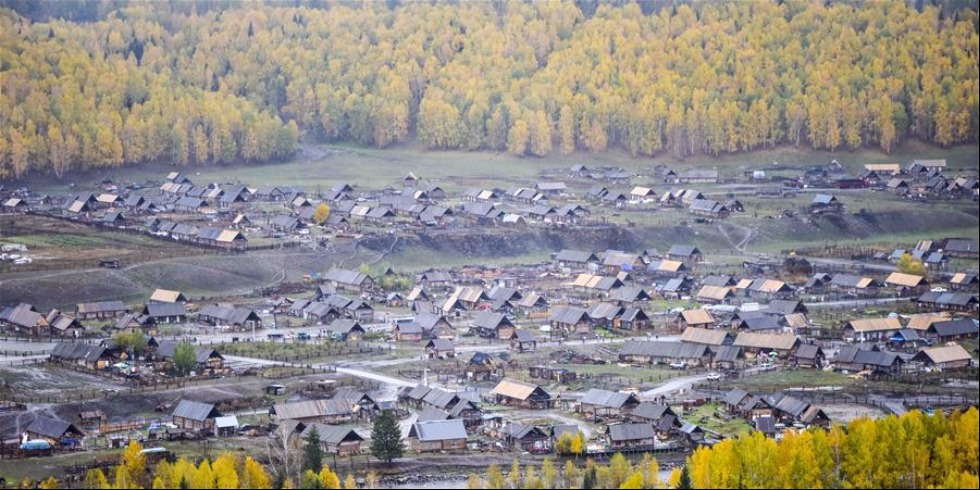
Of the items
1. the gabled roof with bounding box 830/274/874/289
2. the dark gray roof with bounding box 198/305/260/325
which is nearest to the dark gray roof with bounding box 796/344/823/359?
the gabled roof with bounding box 830/274/874/289

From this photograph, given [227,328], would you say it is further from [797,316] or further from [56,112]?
[56,112]

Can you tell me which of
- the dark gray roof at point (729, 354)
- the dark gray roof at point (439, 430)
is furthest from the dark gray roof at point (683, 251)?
the dark gray roof at point (439, 430)

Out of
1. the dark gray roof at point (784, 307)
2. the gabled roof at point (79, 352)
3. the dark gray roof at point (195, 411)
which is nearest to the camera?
the dark gray roof at point (195, 411)

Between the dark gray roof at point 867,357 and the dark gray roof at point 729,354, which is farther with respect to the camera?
the dark gray roof at point 729,354

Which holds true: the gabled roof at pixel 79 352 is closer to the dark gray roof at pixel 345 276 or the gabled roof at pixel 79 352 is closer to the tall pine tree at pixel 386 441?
the tall pine tree at pixel 386 441

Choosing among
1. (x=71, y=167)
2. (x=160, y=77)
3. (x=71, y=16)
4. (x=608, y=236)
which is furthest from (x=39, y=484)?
(x=71, y=16)

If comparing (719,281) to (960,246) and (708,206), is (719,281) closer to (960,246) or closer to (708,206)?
(960,246)
